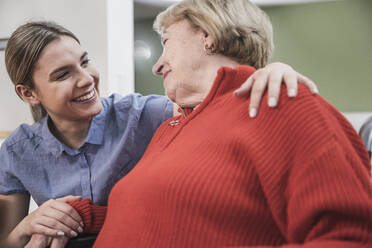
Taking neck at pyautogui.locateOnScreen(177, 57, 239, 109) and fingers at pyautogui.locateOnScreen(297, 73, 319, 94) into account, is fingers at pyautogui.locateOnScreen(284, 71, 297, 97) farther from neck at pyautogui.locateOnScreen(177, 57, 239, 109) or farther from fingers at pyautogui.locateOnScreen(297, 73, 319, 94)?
neck at pyautogui.locateOnScreen(177, 57, 239, 109)

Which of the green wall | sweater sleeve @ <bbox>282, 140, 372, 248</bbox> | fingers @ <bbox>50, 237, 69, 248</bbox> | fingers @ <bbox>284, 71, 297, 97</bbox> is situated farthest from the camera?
the green wall

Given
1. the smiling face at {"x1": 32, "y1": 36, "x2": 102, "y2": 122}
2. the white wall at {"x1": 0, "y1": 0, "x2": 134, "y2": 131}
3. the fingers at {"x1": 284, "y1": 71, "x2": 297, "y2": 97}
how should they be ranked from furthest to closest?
the white wall at {"x1": 0, "y1": 0, "x2": 134, "y2": 131} → the smiling face at {"x1": 32, "y1": 36, "x2": 102, "y2": 122} → the fingers at {"x1": 284, "y1": 71, "x2": 297, "y2": 97}

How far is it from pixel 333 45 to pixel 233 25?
3.57m

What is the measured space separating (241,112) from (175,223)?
0.24 m

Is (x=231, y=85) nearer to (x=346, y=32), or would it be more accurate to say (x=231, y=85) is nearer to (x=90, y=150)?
(x=90, y=150)

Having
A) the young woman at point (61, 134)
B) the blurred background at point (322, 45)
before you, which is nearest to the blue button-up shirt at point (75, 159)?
the young woman at point (61, 134)

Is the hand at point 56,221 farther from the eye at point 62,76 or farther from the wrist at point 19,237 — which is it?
the eye at point 62,76

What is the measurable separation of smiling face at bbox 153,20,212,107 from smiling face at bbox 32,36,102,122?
384 mm

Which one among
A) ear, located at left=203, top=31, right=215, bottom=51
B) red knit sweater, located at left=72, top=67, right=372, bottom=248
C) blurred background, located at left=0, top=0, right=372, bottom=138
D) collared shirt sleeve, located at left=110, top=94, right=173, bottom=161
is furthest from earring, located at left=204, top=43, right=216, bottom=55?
blurred background, located at left=0, top=0, right=372, bottom=138

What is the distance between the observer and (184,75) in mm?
880

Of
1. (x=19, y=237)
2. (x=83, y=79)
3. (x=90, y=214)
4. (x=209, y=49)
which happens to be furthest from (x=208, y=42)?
(x=19, y=237)

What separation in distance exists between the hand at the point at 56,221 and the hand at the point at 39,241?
1 cm

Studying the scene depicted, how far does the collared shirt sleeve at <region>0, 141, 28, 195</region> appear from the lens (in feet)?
3.87

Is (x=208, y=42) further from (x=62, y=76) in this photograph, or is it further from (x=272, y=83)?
(x=62, y=76)
